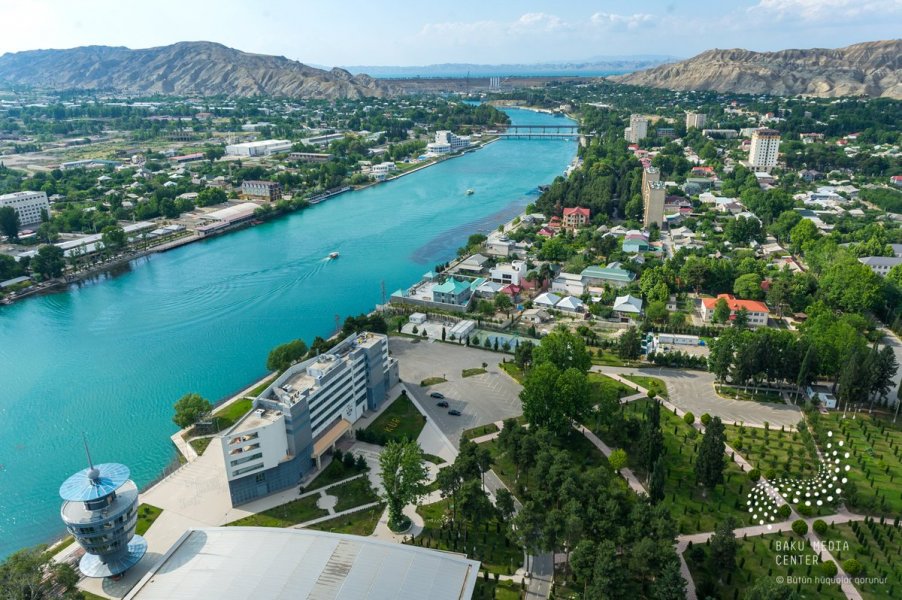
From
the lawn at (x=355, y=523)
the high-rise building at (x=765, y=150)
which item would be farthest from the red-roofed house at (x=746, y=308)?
the high-rise building at (x=765, y=150)

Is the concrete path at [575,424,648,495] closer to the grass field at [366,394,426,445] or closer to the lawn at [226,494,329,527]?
the grass field at [366,394,426,445]

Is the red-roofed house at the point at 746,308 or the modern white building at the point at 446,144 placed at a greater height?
the modern white building at the point at 446,144

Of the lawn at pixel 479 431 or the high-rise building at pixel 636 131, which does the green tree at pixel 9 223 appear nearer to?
the lawn at pixel 479 431


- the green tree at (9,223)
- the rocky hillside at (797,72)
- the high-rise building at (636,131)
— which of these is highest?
the rocky hillside at (797,72)

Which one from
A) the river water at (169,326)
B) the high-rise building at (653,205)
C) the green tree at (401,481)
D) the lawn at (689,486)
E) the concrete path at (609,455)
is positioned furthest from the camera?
the high-rise building at (653,205)

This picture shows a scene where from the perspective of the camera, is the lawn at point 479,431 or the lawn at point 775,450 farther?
the lawn at point 479,431

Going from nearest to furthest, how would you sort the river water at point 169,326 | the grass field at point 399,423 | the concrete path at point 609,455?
1. the concrete path at point 609,455
2. the grass field at point 399,423
3. the river water at point 169,326

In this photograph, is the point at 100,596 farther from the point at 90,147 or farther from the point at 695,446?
the point at 90,147

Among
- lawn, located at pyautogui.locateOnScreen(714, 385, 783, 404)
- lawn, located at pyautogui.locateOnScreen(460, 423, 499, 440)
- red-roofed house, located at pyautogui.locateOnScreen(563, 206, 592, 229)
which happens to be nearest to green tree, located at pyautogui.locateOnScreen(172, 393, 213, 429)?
lawn, located at pyautogui.locateOnScreen(460, 423, 499, 440)

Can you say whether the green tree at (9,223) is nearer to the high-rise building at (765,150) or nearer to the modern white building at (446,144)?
the modern white building at (446,144)
